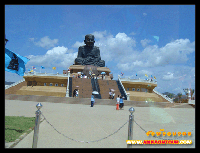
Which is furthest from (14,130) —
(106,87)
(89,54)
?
(89,54)

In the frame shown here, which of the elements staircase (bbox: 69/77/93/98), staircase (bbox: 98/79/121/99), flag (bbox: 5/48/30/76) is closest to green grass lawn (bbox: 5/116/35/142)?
flag (bbox: 5/48/30/76)

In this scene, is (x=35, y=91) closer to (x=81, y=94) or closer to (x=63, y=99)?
(x=81, y=94)

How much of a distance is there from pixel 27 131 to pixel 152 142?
159 inches

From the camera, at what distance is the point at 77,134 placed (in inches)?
213

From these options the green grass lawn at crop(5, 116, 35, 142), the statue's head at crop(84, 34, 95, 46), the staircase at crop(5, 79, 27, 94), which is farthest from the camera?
the statue's head at crop(84, 34, 95, 46)

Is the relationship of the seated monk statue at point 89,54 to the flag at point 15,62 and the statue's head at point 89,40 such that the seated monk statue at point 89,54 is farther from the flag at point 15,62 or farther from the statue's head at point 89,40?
the flag at point 15,62

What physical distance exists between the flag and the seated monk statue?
28.5 metres

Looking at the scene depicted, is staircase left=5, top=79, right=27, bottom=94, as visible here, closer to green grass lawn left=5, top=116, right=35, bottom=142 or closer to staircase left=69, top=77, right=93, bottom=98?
staircase left=69, top=77, right=93, bottom=98

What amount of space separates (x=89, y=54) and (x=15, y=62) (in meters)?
30.7

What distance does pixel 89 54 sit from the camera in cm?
3672

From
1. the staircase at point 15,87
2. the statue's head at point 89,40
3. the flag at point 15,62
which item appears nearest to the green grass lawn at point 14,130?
the flag at point 15,62

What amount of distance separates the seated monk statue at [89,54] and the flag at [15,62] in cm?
2851

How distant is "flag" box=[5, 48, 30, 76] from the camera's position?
19.7 ft

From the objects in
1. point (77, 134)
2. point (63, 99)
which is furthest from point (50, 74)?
point (77, 134)
